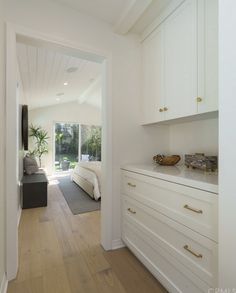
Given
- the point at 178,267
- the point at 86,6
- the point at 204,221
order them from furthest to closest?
the point at 86,6, the point at 178,267, the point at 204,221

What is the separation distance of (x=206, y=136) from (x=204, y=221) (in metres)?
1.04

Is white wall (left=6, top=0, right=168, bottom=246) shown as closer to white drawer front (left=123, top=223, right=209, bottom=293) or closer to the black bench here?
white drawer front (left=123, top=223, right=209, bottom=293)

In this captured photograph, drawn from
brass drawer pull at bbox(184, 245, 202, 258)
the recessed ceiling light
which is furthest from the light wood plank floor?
the recessed ceiling light

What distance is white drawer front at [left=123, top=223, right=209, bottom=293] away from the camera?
1113 mm

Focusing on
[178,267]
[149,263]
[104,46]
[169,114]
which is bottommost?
[149,263]

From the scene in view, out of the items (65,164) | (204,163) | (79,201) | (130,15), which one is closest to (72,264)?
(204,163)

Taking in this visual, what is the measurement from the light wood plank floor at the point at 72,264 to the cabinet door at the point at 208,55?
5.05 ft

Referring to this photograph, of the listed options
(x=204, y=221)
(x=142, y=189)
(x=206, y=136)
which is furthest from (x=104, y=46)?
(x=204, y=221)

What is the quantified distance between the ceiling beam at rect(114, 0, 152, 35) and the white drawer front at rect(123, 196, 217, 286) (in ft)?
6.15

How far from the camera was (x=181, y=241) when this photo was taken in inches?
46.7

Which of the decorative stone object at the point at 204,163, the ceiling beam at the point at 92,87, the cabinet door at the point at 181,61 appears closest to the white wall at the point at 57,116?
the ceiling beam at the point at 92,87

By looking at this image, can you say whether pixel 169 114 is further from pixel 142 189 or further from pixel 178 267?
pixel 178 267

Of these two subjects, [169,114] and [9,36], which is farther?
[169,114]

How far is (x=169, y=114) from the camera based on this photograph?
171 cm
